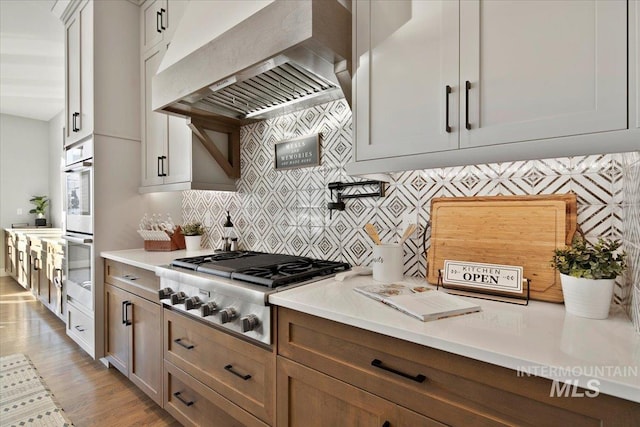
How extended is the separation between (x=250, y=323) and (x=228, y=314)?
0.13 m

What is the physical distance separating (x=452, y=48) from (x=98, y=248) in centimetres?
267

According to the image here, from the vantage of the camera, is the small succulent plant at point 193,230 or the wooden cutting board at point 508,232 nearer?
the wooden cutting board at point 508,232

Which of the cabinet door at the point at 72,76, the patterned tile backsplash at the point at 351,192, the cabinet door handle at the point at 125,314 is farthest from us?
the cabinet door at the point at 72,76

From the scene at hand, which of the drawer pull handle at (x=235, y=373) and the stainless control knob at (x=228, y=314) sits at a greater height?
the stainless control knob at (x=228, y=314)

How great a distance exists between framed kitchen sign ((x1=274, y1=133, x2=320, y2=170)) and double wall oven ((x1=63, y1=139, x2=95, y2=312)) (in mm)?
1540

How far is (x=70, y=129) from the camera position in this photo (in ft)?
8.93

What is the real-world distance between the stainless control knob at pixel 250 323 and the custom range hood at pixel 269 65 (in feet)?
3.37

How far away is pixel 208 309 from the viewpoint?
136 centimetres

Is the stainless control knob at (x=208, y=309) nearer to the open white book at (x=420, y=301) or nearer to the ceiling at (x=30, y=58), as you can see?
the open white book at (x=420, y=301)

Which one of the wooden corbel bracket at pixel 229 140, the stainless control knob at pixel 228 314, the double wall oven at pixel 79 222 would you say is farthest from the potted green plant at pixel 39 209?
the stainless control knob at pixel 228 314

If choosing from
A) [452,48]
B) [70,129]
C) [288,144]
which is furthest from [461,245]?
[70,129]

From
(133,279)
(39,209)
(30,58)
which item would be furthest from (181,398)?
(39,209)

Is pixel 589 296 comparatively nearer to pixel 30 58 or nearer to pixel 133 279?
pixel 133 279

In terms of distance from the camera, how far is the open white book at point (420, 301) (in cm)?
92
